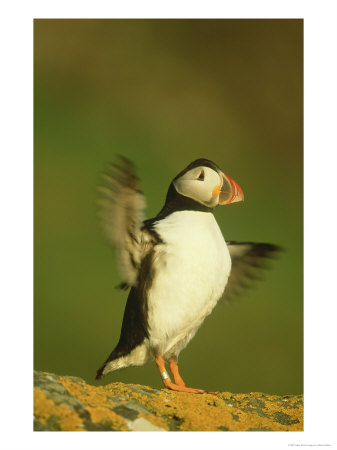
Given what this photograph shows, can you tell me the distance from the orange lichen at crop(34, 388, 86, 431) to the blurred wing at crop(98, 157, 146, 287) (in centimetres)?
78

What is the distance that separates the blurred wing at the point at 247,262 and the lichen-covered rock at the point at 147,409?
607 millimetres

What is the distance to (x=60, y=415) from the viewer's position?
2.44 m

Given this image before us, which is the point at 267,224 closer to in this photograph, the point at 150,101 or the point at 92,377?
the point at 150,101

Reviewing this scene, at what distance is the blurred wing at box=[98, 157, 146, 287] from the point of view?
113 inches

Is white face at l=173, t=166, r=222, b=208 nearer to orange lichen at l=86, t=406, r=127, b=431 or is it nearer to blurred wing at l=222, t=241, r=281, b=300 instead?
blurred wing at l=222, t=241, r=281, b=300

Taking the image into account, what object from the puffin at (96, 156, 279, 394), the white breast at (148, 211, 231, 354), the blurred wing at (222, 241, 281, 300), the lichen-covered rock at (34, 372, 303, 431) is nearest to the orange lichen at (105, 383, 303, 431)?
the lichen-covered rock at (34, 372, 303, 431)

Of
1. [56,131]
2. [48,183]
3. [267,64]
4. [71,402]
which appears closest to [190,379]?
[71,402]

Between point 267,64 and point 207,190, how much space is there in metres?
0.93

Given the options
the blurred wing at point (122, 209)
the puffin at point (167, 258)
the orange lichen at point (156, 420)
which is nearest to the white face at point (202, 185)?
the puffin at point (167, 258)

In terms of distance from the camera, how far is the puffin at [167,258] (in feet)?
9.52

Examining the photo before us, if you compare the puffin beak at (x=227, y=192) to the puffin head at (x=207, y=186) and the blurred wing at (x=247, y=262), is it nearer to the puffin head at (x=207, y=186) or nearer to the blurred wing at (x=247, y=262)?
the puffin head at (x=207, y=186)

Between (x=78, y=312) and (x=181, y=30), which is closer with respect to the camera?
(x=78, y=312)

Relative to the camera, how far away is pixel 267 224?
343 centimetres

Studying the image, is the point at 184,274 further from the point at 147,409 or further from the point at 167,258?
→ the point at 147,409
